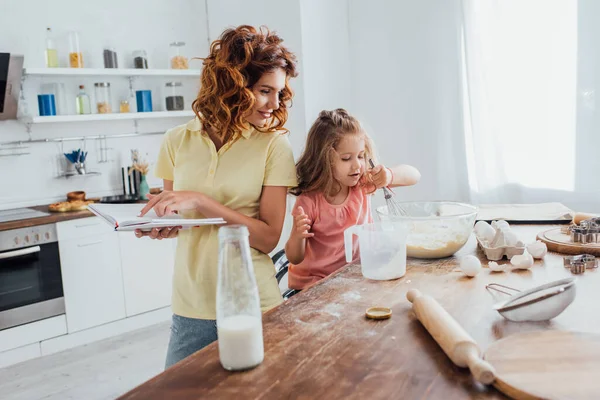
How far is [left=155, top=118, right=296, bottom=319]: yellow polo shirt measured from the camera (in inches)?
63.7

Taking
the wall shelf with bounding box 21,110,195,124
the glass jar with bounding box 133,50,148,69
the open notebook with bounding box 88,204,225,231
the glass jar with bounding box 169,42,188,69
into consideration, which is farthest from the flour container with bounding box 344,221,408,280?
the glass jar with bounding box 169,42,188,69

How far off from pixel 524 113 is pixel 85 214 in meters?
2.71

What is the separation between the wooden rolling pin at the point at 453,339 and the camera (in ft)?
2.96

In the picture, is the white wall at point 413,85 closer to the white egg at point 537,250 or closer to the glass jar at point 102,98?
the glass jar at point 102,98

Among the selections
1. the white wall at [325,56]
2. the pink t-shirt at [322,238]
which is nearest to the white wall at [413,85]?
the white wall at [325,56]

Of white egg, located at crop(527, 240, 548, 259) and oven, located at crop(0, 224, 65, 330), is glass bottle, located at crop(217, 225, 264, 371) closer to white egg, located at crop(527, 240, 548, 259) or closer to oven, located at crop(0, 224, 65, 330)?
white egg, located at crop(527, 240, 548, 259)

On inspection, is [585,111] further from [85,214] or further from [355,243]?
[85,214]

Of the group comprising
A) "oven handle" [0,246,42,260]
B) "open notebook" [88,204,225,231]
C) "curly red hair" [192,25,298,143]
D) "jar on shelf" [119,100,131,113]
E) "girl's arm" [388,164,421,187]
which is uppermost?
"jar on shelf" [119,100,131,113]

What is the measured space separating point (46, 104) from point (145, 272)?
128 cm

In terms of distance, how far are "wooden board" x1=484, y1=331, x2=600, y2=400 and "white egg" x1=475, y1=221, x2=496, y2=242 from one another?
0.67 metres

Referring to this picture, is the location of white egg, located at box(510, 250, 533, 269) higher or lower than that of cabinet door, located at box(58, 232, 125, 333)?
higher

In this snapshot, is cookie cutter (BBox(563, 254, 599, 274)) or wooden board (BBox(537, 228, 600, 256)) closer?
cookie cutter (BBox(563, 254, 599, 274))

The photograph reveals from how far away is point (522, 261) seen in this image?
59.9 inches

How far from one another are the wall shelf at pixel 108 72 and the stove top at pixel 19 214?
2.85 ft
